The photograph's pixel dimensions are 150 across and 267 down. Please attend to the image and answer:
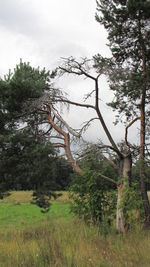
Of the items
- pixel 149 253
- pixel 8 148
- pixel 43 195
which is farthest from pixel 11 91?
pixel 149 253

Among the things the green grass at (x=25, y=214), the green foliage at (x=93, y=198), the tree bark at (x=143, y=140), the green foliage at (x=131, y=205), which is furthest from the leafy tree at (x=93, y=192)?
the tree bark at (x=143, y=140)

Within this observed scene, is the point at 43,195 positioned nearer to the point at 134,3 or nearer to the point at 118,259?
the point at 118,259

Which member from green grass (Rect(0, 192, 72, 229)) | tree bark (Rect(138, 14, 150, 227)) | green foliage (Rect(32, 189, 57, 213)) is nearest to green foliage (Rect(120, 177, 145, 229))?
tree bark (Rect(138, 14, 150, 227))

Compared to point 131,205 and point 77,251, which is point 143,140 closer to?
point 131,205

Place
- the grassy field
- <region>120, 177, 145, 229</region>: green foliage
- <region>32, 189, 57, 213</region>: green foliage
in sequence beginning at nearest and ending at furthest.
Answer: the grassy field, <region>120, 177, 145, 229</region>: green foliage, <region>32, 189, 57, 213</region>: green foliage

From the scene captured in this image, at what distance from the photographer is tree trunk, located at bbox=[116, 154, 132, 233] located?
40.7ft

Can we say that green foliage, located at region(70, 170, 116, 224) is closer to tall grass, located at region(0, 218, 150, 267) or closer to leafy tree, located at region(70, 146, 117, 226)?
leafy tree, located at region(70, 146, 117, 226)

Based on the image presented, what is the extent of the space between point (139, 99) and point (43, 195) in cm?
569

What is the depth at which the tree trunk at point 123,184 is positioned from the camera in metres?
12.4

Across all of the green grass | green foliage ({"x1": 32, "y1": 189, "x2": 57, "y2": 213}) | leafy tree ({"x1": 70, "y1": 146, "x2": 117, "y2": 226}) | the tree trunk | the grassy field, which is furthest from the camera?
the green grass

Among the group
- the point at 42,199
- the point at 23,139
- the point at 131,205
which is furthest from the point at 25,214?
the point at 131,205

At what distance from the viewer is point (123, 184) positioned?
1282cm

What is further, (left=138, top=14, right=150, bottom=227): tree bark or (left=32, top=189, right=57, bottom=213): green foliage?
(left=32, top=189, right=57, bottom=213): green foliage

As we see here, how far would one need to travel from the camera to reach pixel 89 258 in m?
7.39
